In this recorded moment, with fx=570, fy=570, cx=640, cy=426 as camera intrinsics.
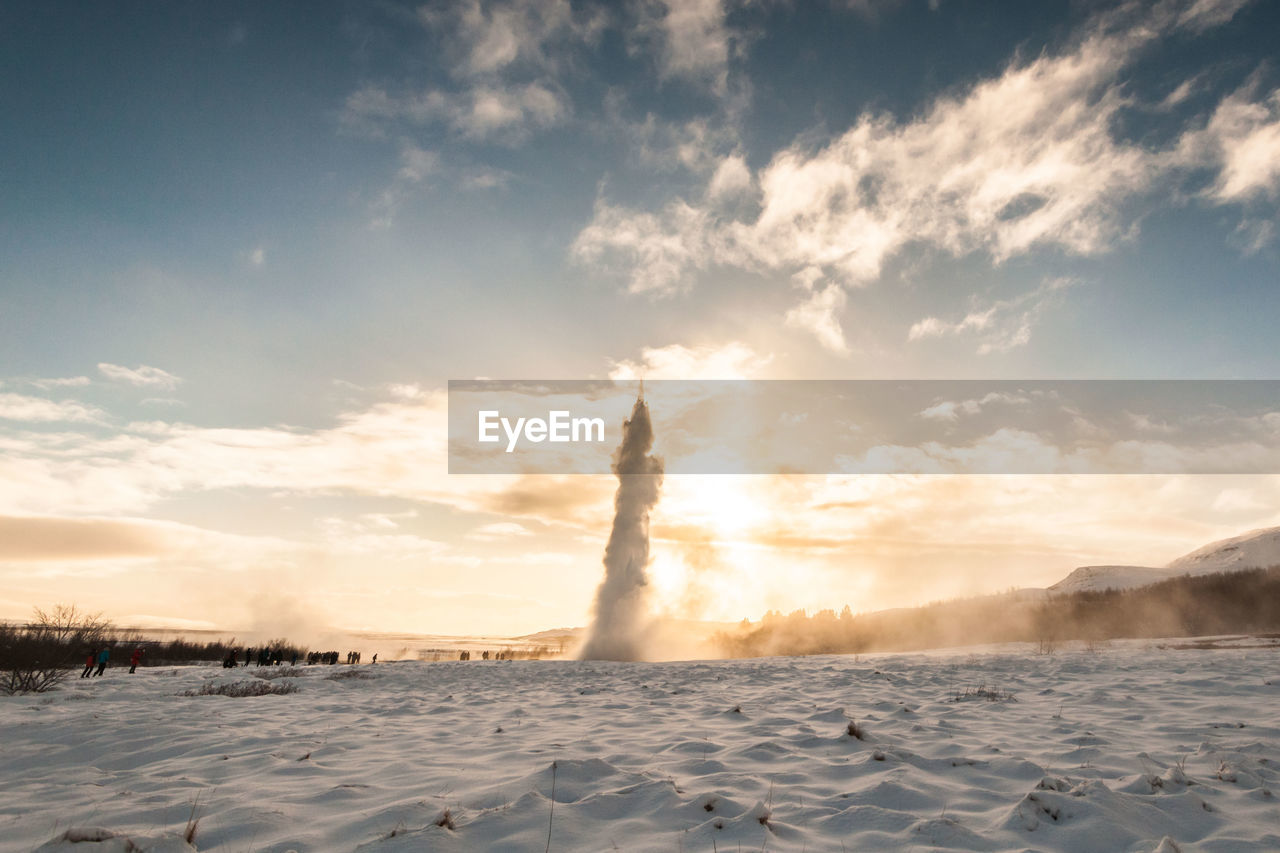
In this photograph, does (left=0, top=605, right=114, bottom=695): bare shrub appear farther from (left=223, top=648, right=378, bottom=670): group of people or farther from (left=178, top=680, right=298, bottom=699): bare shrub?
(left=223, top=648, right=378, bottom=670): group of people

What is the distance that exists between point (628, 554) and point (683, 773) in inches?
1833

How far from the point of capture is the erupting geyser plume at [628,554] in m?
48.4

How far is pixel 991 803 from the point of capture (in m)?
5.06

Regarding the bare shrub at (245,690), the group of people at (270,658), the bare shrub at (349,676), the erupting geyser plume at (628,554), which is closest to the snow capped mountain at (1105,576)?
the erupting geyser plume at (628,554)

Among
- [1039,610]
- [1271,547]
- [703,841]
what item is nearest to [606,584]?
[1039,610]

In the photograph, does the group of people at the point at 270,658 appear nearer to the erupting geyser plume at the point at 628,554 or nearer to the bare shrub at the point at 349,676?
the bare shrub at the point at 349,676

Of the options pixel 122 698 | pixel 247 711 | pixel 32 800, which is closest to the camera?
pixel 32 800

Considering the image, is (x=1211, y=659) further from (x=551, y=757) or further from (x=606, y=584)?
(x=606, y=584)

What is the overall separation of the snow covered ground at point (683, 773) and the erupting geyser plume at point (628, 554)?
3784 cm

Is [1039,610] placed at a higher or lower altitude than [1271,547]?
lower

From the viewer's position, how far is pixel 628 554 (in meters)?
51.9

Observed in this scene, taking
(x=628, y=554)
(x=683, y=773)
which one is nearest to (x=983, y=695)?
(x=683, y=773)

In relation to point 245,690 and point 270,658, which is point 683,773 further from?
point 270,658

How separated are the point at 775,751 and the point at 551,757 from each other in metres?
2.75
